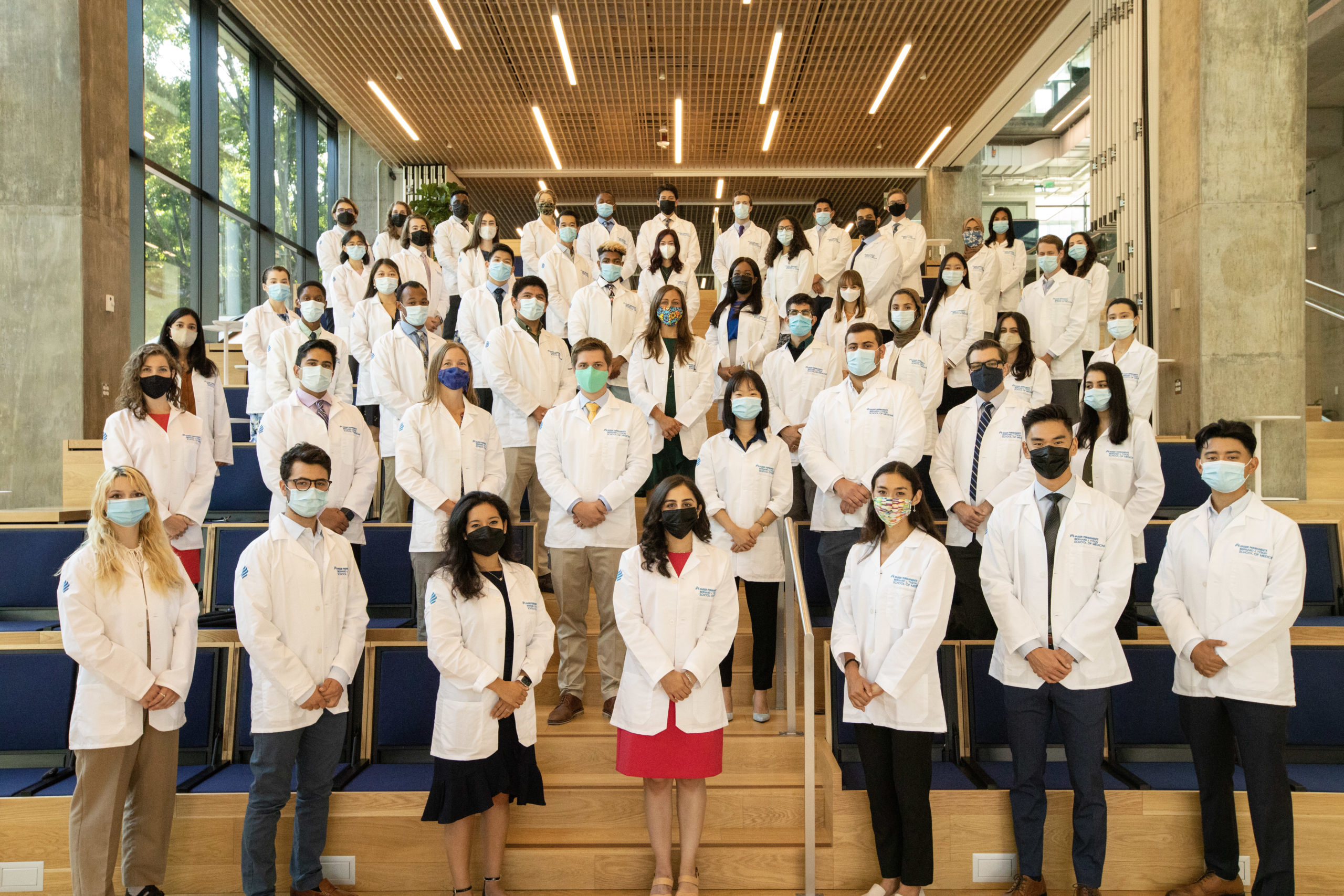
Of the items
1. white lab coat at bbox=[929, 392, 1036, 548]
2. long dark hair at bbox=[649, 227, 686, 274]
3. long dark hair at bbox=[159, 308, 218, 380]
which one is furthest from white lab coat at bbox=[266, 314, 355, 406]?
white lab coat at bbox=[929, 392, 1036, 548]

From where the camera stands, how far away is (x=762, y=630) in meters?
4.61

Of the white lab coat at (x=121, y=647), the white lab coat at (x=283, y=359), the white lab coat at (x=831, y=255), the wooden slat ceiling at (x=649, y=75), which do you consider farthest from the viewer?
the wooden slat ceiling at (x=649, y=75)

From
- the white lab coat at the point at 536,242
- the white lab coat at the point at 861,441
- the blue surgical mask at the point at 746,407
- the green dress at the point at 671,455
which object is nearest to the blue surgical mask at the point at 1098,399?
the white lab coat at the point at 861,441

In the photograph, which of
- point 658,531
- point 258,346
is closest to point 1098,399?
point 658,531

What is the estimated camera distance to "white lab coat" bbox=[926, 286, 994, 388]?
270 inches

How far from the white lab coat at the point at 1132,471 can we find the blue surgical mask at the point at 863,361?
1.14 m

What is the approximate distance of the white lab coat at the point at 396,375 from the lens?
5898mm

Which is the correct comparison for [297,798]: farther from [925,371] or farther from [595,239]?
[595,239]

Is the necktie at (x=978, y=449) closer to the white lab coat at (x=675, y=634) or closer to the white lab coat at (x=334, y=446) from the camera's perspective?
the white lab coat at (x=675, y=634)

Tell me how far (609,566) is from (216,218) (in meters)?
8.37

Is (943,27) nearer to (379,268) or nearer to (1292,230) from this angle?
(1292,230)

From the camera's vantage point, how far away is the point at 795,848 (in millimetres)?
3893

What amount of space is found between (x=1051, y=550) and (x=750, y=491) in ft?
4.85

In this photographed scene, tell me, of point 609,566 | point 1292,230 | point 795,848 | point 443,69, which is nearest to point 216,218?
point 443,69
